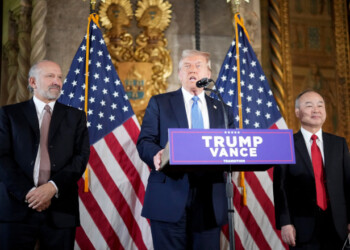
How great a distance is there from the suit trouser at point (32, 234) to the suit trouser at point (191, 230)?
22.4 inches

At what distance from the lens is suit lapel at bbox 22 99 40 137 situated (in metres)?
3.07

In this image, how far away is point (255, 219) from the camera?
13.8 feet

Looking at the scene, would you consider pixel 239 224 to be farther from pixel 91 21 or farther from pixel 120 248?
pixel 91 21

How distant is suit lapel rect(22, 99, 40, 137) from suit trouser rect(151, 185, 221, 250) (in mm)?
948

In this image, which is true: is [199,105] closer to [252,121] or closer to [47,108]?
[47,108]

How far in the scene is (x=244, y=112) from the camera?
4367mm

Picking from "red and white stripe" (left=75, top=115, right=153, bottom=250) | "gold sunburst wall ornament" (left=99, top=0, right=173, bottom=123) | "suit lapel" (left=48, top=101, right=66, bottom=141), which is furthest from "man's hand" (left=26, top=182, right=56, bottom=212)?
Answer: "gold sunburst wall ornament" (left=99, top=0, right=173, bottom=123)

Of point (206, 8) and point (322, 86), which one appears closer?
point (206, 8)

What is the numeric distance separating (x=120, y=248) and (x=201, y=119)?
60.2 inches

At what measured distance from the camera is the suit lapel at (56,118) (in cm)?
309

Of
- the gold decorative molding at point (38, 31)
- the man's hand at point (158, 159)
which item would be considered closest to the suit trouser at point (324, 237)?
the man's hand at point (158, 159)

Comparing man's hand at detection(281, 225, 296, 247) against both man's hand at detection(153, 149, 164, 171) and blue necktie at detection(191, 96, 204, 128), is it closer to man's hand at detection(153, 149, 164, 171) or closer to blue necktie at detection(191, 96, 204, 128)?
blue necktie at detection(191, 96, 204, 128)

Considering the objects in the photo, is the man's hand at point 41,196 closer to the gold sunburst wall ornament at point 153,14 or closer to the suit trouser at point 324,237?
the suit trouser at point 324,237

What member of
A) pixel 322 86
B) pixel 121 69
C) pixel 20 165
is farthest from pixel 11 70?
pixel 322 86
